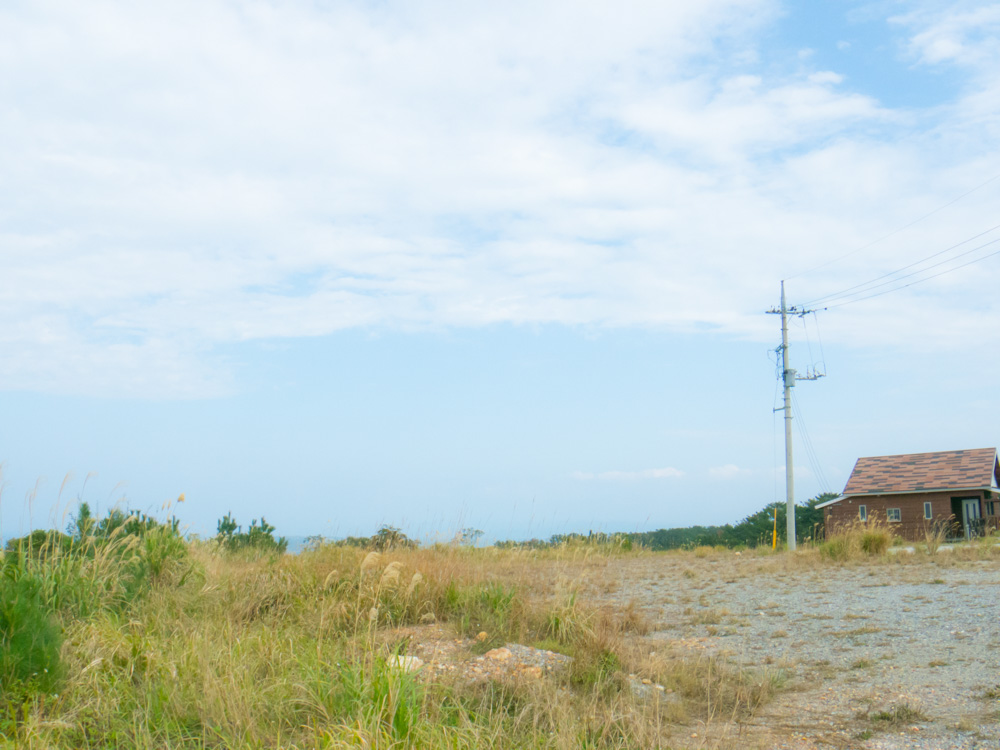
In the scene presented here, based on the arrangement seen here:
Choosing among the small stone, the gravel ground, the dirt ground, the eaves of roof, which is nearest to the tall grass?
the gravel ground

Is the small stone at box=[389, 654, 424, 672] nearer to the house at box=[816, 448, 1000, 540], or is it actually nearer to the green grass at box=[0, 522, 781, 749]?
the green grass at box=[0, 522, 781, 749]

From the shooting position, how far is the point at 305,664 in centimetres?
449

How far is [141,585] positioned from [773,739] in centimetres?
577

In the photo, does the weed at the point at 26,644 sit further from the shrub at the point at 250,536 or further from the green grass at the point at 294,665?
the shrub at the point at 250,536

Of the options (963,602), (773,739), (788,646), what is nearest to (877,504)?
(963,602)

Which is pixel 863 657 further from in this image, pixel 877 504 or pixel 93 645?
pixel 877 504

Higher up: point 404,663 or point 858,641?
point 404,663

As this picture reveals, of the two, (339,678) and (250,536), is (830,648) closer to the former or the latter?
(339,678)

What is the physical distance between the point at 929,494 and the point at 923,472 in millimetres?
1573

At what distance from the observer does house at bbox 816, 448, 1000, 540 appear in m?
32.3

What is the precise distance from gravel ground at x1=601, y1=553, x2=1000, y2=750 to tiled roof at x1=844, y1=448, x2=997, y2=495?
934 inches

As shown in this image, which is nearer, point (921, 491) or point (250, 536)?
point (250, 536)

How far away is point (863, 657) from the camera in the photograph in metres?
6.01

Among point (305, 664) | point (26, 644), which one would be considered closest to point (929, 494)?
point (305, 664)
